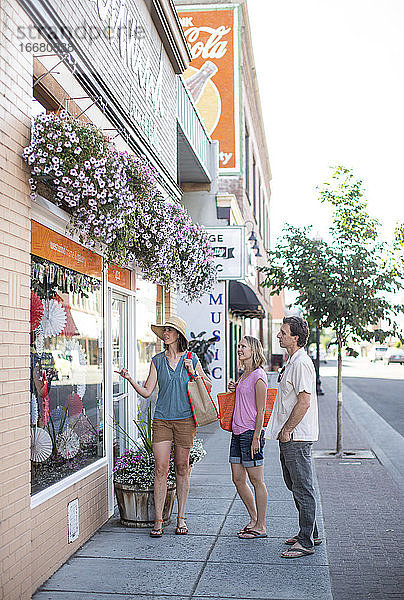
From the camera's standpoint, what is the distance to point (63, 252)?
628 centimetres

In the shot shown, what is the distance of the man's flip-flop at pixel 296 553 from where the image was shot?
249 inches

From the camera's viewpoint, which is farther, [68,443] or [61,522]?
[68,443]

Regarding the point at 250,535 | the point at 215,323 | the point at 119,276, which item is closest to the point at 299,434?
the point at 250,535

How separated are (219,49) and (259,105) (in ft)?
38.1

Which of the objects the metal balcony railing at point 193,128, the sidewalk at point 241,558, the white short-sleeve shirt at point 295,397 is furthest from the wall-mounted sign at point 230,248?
the white short-sleeve shirt at point 295,397

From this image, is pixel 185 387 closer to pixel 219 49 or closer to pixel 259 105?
pixel 219 49

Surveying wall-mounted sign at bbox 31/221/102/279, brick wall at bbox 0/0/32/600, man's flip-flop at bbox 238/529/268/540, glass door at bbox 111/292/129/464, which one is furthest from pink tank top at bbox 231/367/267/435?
brick wall at bbox 0/0/32/600

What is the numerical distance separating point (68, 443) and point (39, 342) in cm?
113

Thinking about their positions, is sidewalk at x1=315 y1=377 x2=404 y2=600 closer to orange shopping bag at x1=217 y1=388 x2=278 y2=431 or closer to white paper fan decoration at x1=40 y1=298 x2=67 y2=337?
orange shopping bag at x1=217 y1=388 x2=278 y2=431

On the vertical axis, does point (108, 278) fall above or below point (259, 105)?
below

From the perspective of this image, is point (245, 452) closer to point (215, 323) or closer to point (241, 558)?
point (241, 558)

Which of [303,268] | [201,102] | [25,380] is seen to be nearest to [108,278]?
[25,380]

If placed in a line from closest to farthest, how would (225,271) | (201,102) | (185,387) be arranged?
(185,387) < (225,271) < (201,102)

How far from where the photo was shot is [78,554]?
20.8ft
